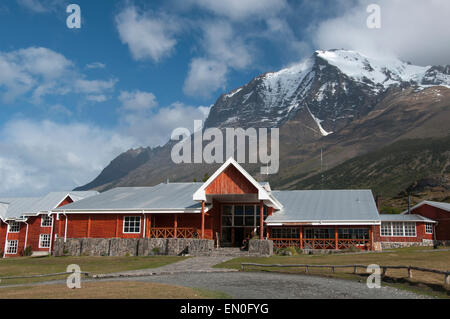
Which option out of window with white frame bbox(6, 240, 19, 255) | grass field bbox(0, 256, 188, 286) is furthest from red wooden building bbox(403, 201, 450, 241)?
window with white frame bbox(6, 240, 19, 255)

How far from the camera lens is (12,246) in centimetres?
5109

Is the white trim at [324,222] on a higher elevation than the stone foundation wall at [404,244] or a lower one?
higher

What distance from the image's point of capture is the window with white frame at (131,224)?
38.1 meters

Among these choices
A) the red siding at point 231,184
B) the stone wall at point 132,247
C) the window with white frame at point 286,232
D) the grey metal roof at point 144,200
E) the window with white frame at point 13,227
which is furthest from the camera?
the window with white frame at point 13,227

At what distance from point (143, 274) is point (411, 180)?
126 m

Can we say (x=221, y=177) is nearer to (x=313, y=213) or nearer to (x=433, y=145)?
(x=313, y=213)

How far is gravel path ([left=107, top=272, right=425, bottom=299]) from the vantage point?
14950 millimetres

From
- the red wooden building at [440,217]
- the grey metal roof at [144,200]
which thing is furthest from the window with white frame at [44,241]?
the red wooden building at [440,217]

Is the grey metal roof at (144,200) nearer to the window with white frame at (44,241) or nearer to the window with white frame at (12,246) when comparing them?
the window with white frame at (44,241)

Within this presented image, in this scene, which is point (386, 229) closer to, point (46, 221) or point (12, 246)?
point (46, 221)

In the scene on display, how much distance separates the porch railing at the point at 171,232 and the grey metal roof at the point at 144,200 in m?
1.91

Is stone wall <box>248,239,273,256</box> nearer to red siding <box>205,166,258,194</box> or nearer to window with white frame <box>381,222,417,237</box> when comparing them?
red siding <box>205,166,258,194</box>

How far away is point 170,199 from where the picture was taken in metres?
39.8

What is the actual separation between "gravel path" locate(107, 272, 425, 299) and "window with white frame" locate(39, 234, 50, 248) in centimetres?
3249
